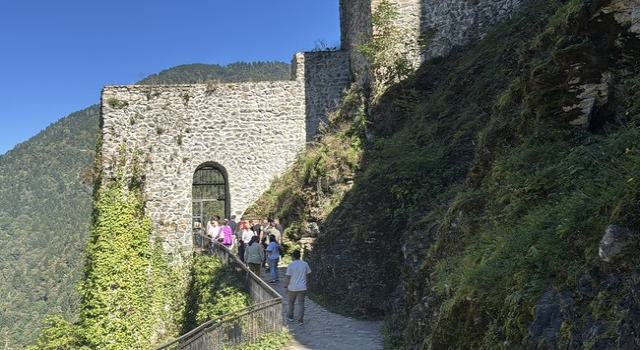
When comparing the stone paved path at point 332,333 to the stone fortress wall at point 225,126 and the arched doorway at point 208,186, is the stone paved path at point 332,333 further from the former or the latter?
the arched doorway at point 208,186

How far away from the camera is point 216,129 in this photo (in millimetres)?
19391

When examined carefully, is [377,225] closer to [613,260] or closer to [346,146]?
[346,146]

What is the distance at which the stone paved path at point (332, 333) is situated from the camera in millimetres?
9370

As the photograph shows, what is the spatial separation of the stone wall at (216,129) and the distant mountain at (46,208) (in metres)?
48.7

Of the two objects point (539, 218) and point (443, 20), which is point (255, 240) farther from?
point (539, 218)

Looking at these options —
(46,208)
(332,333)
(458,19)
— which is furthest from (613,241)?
(46,208)

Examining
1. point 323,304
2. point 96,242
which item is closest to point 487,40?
point 323,304

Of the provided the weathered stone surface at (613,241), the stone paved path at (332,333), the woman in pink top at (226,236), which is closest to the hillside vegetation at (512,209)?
the weathered stone surface at (613,241)

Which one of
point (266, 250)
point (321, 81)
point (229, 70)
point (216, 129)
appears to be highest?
point (229, 70)

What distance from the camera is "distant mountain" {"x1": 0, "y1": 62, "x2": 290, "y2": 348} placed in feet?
225

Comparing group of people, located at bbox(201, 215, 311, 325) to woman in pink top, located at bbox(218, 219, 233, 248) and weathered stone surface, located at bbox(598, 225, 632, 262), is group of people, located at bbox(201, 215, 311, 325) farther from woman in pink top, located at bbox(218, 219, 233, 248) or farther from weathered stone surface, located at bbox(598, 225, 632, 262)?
weathered stone surface, located at bbox(598, 225, 632, 262)

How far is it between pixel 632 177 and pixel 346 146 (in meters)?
12.6

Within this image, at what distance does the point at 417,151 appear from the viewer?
12656 millimetres

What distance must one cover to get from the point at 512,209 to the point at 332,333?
17.1ft
